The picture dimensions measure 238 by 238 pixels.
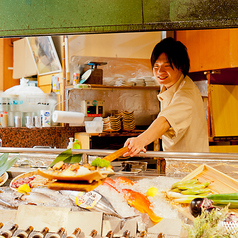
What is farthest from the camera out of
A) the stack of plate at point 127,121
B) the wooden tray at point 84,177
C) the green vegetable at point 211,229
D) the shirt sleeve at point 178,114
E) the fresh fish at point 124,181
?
the stack of plate at point 127,121

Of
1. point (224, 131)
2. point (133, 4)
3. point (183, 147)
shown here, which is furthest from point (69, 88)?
point (133, 4)

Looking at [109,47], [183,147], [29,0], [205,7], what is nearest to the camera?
[205,7]

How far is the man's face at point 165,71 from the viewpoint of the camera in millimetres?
2131

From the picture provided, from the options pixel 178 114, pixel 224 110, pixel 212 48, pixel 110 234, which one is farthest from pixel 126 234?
pixel 212 48

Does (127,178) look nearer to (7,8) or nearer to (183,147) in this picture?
(183,147)

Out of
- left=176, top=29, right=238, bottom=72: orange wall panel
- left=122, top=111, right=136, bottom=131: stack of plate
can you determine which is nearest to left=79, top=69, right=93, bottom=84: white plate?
left=122, top=111, right=136, bottom=131: stack of plate

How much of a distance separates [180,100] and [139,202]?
2.96 ft

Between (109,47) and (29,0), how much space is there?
383 centimetres

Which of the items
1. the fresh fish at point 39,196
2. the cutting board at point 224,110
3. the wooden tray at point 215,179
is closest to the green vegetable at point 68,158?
the fresh fish at point 39,196

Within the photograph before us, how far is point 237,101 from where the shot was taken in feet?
12.9

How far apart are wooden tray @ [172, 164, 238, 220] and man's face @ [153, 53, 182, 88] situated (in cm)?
83

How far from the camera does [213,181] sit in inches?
59.4

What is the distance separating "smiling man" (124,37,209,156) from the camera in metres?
1.90

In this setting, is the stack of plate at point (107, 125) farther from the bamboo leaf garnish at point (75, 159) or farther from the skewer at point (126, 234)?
the skewer at point (126, 234)
